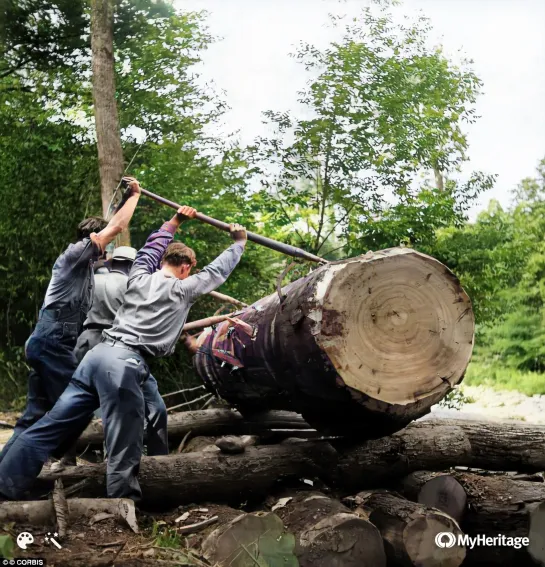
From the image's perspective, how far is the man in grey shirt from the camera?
340cm

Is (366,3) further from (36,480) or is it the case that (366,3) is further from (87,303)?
(36,480)

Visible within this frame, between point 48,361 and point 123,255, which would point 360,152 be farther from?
point 48,361

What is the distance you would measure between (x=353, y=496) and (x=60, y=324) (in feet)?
6.55

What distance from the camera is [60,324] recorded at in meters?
4.16

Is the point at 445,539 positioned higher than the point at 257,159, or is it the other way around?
the point at 257,159

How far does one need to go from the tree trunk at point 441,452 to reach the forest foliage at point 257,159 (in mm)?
4588

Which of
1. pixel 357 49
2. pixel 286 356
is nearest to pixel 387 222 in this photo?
pixel 357 49

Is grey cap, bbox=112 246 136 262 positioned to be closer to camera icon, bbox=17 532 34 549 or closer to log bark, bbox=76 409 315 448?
log bark, bbox=76 409 315 448

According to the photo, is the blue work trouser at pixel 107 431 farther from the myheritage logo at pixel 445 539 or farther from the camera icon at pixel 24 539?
the myheritage logo at pixel 445 539

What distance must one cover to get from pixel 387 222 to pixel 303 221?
150 cm

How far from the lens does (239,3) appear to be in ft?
35.1

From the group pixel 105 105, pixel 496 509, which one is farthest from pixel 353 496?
pixel 105 105

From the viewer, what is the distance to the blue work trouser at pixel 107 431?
3.39m

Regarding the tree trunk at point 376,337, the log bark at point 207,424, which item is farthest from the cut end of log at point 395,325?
the log bark at point 207,424
